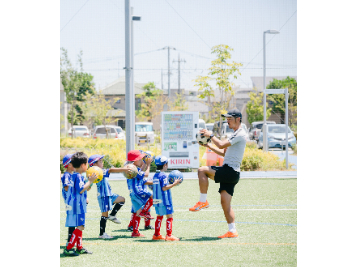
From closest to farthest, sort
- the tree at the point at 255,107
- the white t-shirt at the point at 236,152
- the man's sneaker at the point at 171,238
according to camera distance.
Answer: the man's sneaker at the point at 171,238 < the white t-shirt at the point at 236,152 < the tree at the point at 255,107

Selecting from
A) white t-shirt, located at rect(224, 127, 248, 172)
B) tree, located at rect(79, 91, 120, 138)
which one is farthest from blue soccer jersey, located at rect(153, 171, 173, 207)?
tree, located at rect(79, 91, 120, 138)

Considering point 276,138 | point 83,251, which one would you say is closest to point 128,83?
point 83,251

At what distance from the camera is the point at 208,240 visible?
506cm

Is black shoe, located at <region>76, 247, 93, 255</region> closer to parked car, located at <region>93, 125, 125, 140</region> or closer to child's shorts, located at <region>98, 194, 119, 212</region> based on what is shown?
child's shorts, located at <region>98, 194, 119, 212</region>

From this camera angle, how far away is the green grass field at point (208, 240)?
13.8 feet

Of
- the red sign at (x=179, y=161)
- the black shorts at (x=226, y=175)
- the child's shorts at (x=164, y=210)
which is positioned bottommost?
the red sign at (x=179, y=161)

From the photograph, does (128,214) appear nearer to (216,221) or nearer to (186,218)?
(186,218)

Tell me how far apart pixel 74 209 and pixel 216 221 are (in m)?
2.51

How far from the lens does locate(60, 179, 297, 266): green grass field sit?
4207 millimetres

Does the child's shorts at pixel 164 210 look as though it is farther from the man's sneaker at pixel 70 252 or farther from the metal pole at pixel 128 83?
the metal pole at pixel 128 83

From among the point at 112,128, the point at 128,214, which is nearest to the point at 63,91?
the point at 112,128

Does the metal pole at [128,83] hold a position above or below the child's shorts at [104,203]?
above

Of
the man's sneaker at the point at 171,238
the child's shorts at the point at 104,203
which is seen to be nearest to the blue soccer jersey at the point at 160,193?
the man's sneaker at the point at 171,238

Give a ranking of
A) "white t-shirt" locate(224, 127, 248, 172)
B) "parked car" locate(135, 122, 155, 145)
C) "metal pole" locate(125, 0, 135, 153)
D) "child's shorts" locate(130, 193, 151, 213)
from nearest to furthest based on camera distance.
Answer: "white t-shirt" locate(224, 127, 248, 172)
"child's shorts" locate(130, 193, 151, 213)
"metal pole" locate(125, 0, 135, 153)
"parked car" locate(135, 122, 155, 145)
